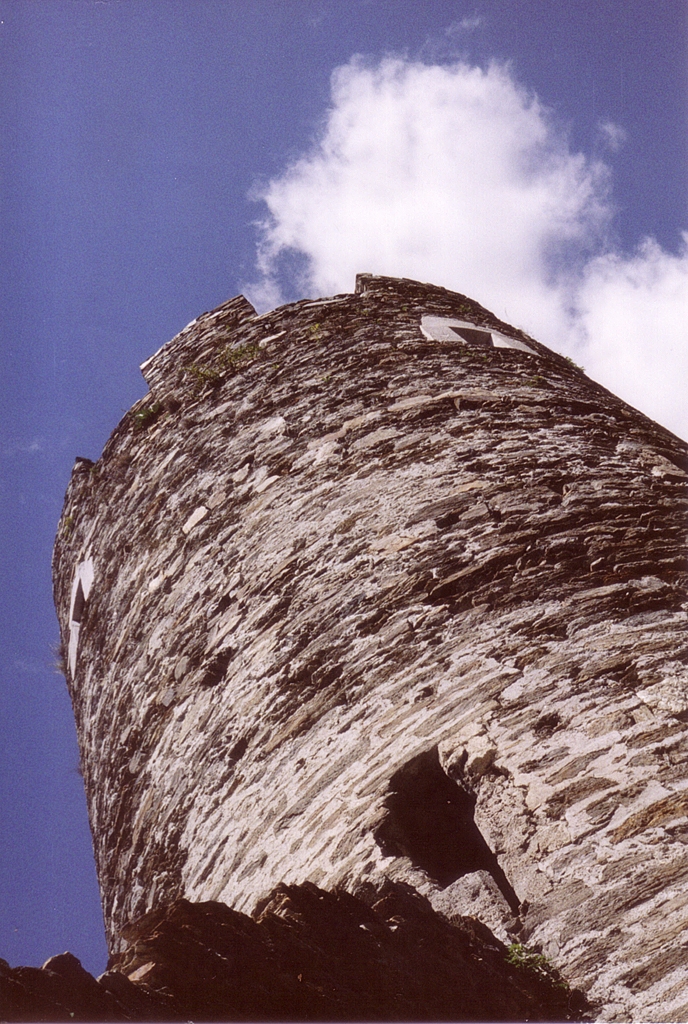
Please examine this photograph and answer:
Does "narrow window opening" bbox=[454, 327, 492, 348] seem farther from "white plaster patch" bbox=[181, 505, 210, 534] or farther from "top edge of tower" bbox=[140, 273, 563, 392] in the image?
"white plaster patch" bbox=[181, 505, 210, 534]

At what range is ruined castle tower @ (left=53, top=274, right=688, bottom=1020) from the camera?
254 centimetres

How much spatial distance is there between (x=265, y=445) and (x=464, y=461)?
1.17m

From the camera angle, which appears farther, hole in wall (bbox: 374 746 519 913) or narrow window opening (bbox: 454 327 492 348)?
narrow window opening (bbox: 454 327 492 348)

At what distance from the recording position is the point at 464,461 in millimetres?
3936

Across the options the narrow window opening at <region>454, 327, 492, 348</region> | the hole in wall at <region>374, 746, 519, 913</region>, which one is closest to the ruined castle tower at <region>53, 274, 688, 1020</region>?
the hole in wall at <region>374, 746, 519, 913</region>

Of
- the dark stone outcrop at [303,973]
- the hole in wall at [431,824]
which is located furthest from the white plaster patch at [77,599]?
the dark stone outcrop at [303,973]

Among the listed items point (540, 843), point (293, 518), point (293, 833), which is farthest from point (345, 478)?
point (540, 843)

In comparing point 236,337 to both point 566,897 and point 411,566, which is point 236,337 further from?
point 566,897

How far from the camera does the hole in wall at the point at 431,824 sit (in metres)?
2.88

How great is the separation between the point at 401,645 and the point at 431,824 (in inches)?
25.7

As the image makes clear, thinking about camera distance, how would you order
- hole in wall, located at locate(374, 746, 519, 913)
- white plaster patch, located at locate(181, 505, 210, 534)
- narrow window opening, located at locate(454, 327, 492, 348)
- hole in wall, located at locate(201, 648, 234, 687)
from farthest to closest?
narrow window opening, located at locate(454, 327, 492, 348) → white plaster patch, located at locate(181, 505, 210, 534) → hole in wall, located at locate(201, 648, 234, 687) → hole in wall, located at locate(374, 746, 519, 913)

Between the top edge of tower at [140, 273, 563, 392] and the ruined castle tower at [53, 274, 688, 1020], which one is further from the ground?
the top edge of tower at [140, 273, 563, 392]

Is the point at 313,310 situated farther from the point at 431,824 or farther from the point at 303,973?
the point at 303,973

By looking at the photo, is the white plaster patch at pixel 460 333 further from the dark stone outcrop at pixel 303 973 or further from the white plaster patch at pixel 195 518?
the dark stone outcrop at pixel 303 973
